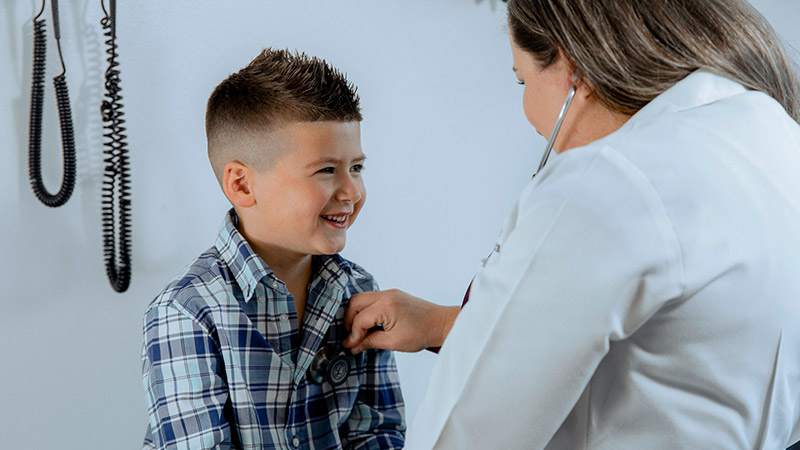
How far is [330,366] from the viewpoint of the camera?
1.19 meters

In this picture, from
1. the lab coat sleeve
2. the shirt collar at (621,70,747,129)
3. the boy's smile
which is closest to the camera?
the lab coat sleeve

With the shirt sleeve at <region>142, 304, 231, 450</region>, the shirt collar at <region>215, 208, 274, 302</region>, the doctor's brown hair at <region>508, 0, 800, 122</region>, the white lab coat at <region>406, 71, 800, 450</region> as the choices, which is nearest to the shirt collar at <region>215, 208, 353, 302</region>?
the shirt collar at <region>215, 208, 274, 302</region>

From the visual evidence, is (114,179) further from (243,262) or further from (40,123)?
(243,262)

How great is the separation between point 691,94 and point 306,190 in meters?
0.59

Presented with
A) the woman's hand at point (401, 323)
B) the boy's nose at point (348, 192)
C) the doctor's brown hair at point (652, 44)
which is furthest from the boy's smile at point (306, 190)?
the doctor's brown hair at point (652, 44)

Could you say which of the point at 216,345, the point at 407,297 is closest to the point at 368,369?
the point at 407,297

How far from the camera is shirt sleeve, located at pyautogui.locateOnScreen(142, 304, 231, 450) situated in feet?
3.31

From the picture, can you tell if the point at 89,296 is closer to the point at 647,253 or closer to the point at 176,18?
the point at 176,18

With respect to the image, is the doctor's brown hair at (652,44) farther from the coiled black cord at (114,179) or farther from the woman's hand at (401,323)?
the coiled black cord at (114,179)

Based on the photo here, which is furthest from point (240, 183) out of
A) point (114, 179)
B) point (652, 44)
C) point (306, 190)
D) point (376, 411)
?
point (652, 44)

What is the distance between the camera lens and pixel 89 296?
127 cm

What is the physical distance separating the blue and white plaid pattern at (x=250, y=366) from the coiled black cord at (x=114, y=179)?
208mm

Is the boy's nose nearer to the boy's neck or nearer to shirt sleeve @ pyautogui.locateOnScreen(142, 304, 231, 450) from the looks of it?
the boy's neck

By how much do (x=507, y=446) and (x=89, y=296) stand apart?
88cm
